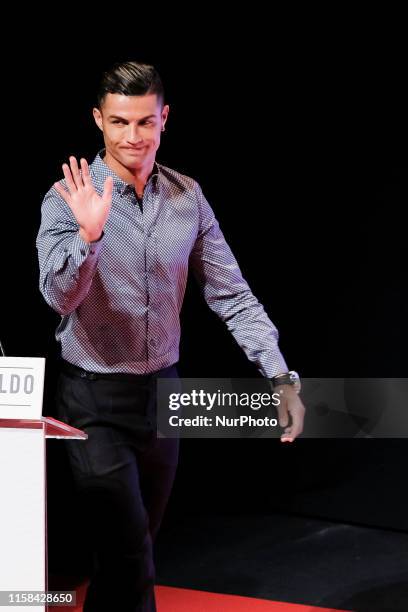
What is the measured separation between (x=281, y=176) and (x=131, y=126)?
5.86 feet

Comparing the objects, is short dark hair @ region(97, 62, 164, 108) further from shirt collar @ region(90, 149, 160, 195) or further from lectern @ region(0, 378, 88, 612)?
lectern @ region(0, 378, 88, 612)

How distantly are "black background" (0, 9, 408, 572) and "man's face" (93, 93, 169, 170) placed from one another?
154 cm

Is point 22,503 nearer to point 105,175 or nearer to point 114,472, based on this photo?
point 114,472

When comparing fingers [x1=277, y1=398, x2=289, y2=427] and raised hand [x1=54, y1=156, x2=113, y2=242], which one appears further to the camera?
fingers [x1=277, y1=398, x2=289, y2=427]

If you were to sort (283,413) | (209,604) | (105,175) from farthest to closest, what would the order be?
(209,604) → (283,413) → (105,175)

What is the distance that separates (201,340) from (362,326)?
758mm

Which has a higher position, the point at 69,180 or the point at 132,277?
the point at 69,180

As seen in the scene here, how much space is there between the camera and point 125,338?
2.39 m

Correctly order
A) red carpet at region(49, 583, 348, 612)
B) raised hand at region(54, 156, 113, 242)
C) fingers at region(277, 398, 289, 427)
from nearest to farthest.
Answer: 1. raised hand at region(54, 156, 113, 242)
2. fingers at region(277, 398, 289, 427)
3. red carpet at region(49, 583, 348, 612)

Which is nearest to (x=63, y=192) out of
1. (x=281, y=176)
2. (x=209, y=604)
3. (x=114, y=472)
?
(x=114, y=472)

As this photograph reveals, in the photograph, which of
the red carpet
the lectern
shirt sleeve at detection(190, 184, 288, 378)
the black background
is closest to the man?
shirt sleeve at detection(190, 184, 288, 378)

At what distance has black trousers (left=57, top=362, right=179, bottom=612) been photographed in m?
2.30

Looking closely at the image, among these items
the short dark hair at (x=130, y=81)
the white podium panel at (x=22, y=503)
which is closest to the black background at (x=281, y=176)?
the short dark hair at (x=130, y=81)

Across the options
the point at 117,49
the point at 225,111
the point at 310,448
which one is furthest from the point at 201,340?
the point at 117,49
